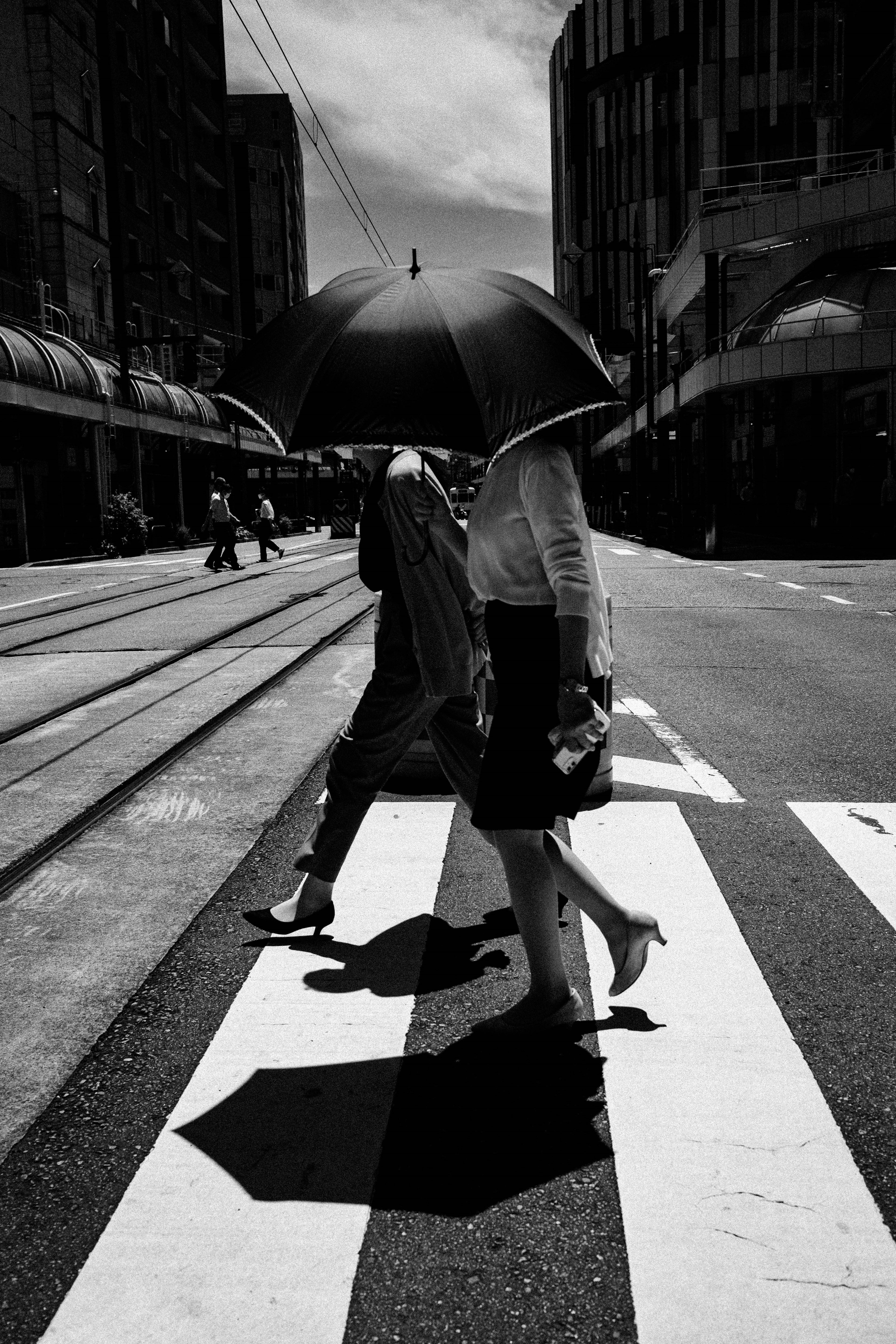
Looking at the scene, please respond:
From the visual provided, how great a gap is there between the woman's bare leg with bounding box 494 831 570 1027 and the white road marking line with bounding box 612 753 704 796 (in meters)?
2.81

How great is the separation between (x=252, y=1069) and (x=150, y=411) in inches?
1594

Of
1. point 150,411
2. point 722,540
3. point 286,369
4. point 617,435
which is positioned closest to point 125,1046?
point 286,369

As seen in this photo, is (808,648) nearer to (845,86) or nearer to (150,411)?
(150,411)

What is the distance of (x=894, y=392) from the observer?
34.4 metres

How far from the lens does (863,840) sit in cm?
516

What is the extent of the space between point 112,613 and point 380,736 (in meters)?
13.4

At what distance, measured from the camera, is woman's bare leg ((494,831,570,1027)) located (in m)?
3.28

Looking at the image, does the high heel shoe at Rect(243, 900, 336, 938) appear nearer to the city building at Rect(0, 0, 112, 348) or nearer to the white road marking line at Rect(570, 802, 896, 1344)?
the white road marking line at Rect(570, 802, 896, 1344)

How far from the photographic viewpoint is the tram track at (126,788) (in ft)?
16.4

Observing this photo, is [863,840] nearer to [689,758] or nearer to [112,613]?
[689,758]

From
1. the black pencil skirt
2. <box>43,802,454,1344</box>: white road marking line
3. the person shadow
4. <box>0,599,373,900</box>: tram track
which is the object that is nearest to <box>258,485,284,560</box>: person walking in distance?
<box>0,599,373,900</box>: tram track

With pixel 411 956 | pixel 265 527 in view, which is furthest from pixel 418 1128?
pixel 265 527


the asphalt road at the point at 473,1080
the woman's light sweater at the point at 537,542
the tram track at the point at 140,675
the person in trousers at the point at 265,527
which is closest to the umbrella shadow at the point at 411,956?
the asphalt road at the point at 473,1080

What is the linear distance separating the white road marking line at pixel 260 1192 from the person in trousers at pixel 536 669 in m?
0.47
